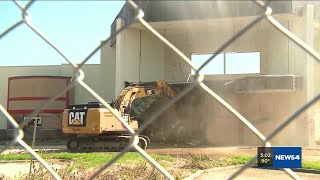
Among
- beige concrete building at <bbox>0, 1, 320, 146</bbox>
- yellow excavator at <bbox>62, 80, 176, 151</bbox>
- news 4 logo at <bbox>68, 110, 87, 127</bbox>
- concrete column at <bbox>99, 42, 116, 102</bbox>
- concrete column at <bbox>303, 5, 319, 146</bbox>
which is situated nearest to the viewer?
yellow excavator at <bbox>62, 80, 176, 151</bbox>

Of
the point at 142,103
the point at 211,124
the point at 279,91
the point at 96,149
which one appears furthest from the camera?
the point at 211,124

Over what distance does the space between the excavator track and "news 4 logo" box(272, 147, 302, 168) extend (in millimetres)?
13989

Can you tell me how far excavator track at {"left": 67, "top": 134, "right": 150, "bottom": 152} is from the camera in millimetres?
15797

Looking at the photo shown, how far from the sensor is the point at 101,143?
635 inches

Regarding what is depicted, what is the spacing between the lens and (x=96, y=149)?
53.6 ft

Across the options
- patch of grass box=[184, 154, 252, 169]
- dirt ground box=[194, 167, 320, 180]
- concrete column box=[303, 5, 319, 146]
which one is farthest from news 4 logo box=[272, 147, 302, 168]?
concrete column box=[303, 5, 319, 146]

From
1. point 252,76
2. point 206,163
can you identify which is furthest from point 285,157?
point 252,76

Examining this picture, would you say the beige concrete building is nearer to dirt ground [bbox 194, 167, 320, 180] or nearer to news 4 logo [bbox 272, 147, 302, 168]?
dirt ground [bbox 194, 167, 320, 180]

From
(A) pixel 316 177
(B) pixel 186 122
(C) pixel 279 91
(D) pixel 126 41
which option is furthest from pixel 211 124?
(A) pixel 316 177

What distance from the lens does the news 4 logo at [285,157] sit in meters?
1.73

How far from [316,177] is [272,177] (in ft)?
4.90

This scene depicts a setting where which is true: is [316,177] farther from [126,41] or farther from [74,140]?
[126,41]

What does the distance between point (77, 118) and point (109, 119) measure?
1.23 metres

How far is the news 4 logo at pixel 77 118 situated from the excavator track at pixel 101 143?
101 centimetres
